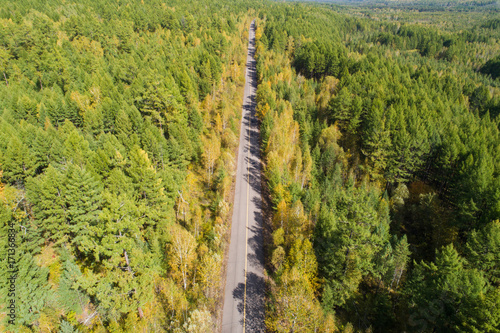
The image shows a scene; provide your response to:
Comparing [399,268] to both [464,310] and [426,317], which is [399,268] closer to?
[426,317]

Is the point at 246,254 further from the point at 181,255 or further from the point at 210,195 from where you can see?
the point at 210,195

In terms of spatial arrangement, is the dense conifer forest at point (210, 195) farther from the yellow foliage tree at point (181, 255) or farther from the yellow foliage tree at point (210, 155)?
the yellow foliage tree at point (210, 155)

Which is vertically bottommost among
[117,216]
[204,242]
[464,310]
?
[204,242]

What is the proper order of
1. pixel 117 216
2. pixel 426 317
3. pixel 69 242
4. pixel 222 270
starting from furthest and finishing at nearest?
1. pixel 222 270
2. pixel 69 242
3. pixel 426 317
4. pixel 117 216

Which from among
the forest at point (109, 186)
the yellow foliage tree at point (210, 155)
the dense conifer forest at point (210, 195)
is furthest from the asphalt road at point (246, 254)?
the yellow foliage tree at point (210, 155)

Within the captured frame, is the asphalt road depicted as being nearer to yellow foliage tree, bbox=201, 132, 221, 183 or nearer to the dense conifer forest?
the dense conifer forest

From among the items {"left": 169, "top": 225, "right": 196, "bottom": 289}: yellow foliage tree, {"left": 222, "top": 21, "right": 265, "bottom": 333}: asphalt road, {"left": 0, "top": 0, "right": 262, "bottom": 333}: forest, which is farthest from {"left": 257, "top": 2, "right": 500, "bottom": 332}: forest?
{"left": 169, "top": 225, "right": 196, "bottom": 289}: yellow foliage tree

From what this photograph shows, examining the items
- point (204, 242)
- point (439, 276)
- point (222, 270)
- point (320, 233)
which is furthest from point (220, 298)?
point (439, 276)
